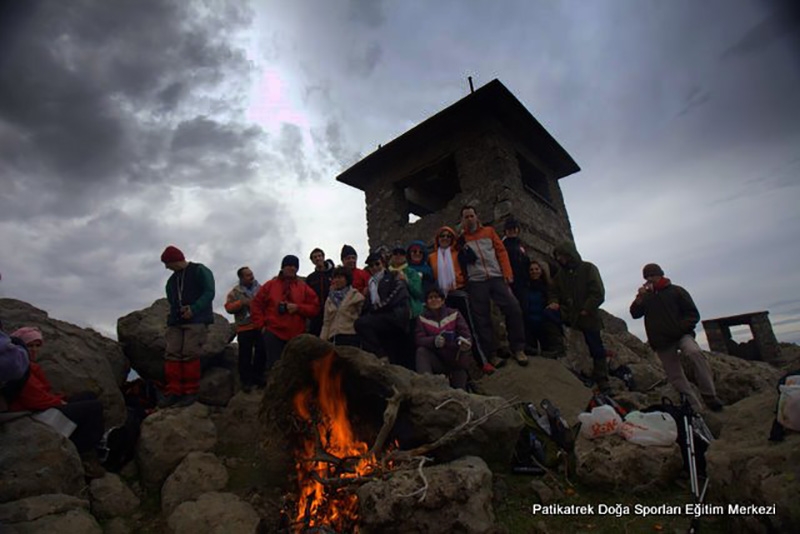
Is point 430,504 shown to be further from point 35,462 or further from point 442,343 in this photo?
point 35,462

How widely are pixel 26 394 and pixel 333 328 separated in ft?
11.4

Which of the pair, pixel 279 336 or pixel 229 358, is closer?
pixel 279 336

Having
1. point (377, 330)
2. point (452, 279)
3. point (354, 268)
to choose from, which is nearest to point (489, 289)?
point (452, 279)

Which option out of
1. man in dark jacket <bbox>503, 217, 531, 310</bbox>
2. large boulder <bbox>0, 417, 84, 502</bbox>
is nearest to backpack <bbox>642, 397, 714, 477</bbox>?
man in dark jacket <bbox>503, 217, 531, 310</bbox>

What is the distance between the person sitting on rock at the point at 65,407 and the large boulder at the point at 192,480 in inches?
32.0

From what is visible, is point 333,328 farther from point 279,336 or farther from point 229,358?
point 229,358

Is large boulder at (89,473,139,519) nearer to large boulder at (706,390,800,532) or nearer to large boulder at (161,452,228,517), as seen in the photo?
large boulder at (161,452,228,517)

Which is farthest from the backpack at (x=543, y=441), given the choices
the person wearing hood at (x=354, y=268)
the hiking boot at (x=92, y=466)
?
the hiking boot at (x=92, y=466)

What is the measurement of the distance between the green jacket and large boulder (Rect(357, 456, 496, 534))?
4.46m

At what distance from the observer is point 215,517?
3.72 metres

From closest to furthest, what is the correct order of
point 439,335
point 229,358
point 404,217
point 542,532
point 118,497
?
point 542,532 < point 118,497 < point 439,335 < point 229,358 < point 404,217

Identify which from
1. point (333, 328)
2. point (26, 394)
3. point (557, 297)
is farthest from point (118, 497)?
point (557, 297)

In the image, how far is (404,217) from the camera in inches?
435

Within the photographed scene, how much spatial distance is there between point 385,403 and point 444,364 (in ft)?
4.37
